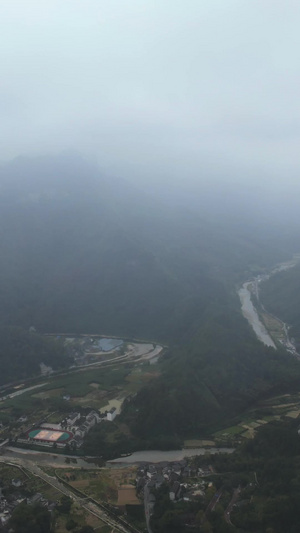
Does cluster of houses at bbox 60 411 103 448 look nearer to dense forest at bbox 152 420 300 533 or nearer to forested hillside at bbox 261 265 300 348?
dense forest at bbox 152 420 300 533

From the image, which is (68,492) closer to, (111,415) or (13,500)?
(13,500)

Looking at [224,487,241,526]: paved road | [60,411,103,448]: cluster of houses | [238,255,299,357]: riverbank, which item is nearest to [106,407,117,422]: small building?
[60,411,103,448]: cluster of houses

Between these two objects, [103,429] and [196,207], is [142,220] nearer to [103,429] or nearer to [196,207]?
[196,207]

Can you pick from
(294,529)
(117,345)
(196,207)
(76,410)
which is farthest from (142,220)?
(294,529)

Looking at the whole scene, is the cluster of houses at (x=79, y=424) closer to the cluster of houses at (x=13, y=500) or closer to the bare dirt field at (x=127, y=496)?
the cluster of houses at (x=13, y=500)

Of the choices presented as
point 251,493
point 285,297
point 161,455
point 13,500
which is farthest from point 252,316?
point 13,500
